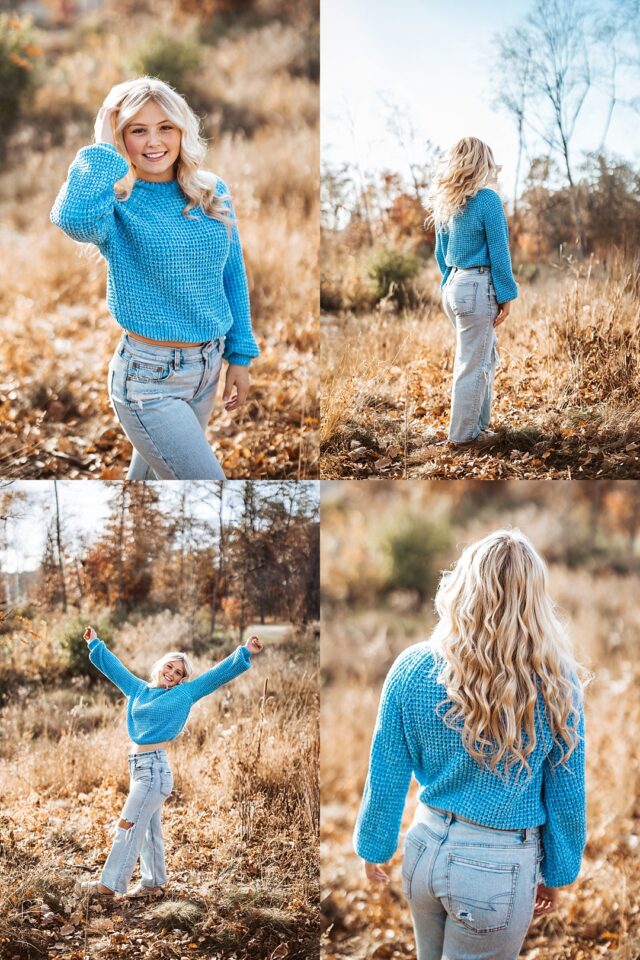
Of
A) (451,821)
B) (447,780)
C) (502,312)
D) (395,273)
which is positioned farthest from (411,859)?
(395,273)

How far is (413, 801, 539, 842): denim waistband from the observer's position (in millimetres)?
3307

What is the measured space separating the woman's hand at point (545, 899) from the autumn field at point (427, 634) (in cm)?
163

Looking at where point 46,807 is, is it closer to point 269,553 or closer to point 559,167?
point 269,553

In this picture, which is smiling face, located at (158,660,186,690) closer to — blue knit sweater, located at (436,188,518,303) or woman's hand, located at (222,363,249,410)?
woman's hand, located at (222,363,249,410)

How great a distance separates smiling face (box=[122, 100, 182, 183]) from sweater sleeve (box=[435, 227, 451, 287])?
5.02ft

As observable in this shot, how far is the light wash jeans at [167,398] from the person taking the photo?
3.97 m

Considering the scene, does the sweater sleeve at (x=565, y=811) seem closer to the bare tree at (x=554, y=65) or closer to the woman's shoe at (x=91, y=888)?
the woman's shoe at (x=91, y=888)

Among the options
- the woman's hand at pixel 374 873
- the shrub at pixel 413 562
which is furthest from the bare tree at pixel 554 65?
the shrub at pixel 413 562

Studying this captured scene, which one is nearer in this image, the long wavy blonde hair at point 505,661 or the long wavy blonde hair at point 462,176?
the long wavy blonde hair at point 505,661

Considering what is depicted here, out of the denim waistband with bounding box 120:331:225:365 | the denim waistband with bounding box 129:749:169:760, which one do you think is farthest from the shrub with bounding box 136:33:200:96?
the denim waistband with bounding box 129:749:169:760

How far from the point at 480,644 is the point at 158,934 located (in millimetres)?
2534

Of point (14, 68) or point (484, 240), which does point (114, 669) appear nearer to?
point (484, 240)

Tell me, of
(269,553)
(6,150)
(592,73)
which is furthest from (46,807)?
(6,150)

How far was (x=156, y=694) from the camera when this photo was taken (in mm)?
4543
